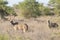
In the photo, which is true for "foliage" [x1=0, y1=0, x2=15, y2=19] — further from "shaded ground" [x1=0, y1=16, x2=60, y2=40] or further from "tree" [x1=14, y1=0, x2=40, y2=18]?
"shaded ground" [x1=0, y1=16, x2=60, y2=40]

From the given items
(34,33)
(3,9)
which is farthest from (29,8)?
(34,33)

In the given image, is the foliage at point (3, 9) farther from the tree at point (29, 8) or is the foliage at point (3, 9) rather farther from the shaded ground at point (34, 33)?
the shaded ground at point (34, 33)

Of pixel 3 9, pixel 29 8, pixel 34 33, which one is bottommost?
pixel 29 8

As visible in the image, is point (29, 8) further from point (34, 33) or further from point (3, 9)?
point (34, 33)

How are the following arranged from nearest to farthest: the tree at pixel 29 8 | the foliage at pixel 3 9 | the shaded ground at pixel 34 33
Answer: the shaded ground at pixel 34 33
the foliage at pixel 3 9
the tree at pixel 29 8

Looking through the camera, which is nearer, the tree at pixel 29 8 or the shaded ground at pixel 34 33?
the shaded ground at pixel 34 33

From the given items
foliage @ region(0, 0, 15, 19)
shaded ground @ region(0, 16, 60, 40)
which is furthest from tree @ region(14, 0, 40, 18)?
shaded ground @ region(0, 16, 60, 40)

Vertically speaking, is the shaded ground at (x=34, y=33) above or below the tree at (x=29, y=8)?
above

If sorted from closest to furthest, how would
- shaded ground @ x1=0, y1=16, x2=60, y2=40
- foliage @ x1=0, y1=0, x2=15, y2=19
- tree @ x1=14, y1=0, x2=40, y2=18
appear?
shaded ground @ x1=0, y1=16, x2=60, y2=40, foliage @ x1=0, y1=0, x2=15, y2=19, tree @ x1=14, y1=0, x2=40, y2=18

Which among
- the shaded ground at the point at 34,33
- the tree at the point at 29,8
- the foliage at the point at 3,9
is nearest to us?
the shaded ground at the point at 34,33

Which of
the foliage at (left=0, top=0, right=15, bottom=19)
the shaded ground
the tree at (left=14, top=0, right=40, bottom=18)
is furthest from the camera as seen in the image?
the tree at (left=14, top=0, right=40, bottom=18)

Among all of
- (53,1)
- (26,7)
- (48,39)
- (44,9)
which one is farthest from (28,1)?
(48,39)

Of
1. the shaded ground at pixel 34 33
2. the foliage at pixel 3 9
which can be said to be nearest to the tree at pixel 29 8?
the foliage at pixel 3 9

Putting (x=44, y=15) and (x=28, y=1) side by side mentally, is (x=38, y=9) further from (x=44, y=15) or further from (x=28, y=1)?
(x=44, y=15)
